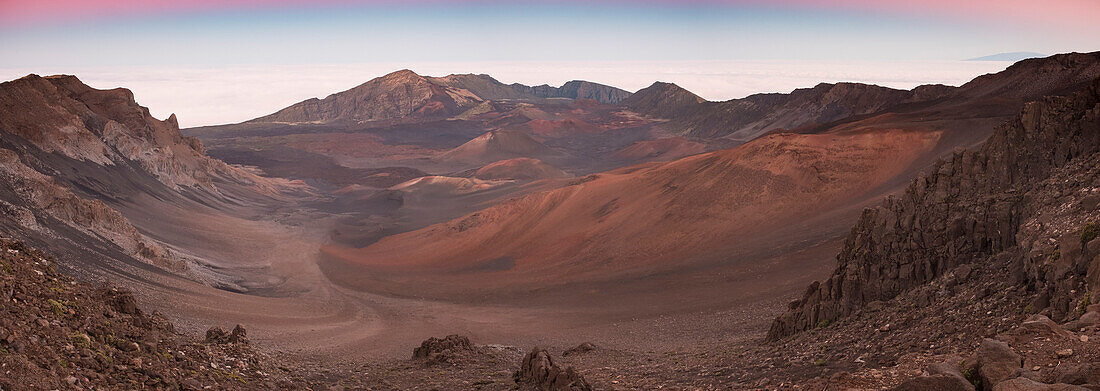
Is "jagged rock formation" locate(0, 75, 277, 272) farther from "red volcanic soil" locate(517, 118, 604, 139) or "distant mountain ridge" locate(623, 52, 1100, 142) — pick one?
"red volcanic soil" locate(517, 118, 604, 139)

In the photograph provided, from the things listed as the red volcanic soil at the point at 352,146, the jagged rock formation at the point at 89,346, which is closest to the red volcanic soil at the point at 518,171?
the red volcanic soil at the point at 352,146

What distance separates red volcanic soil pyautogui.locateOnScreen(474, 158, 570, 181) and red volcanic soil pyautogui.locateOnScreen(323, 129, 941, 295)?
132ft

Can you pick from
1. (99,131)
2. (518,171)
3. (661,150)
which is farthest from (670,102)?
(99,131)

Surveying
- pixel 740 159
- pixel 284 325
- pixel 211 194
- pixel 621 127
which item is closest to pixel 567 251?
pixel 740 159

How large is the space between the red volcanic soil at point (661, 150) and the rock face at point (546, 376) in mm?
92543

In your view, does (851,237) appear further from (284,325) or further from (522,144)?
(522,144)

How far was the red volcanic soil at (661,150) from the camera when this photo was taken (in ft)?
373

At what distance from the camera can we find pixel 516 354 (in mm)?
24438

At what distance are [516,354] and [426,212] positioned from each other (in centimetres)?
5480

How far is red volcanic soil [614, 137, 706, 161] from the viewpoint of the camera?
114m

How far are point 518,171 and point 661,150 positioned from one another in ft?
101

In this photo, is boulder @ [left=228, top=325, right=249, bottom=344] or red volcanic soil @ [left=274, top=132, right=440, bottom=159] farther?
red volcanic soil @ [left=274, top=132, right=440, bottom=159]

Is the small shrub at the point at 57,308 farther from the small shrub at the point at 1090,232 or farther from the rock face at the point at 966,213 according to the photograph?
the small shrub at the point at 1090,232

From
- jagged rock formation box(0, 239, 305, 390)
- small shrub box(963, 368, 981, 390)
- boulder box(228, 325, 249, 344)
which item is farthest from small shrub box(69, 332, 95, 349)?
small shrub box(963, 368, 981, 390)
